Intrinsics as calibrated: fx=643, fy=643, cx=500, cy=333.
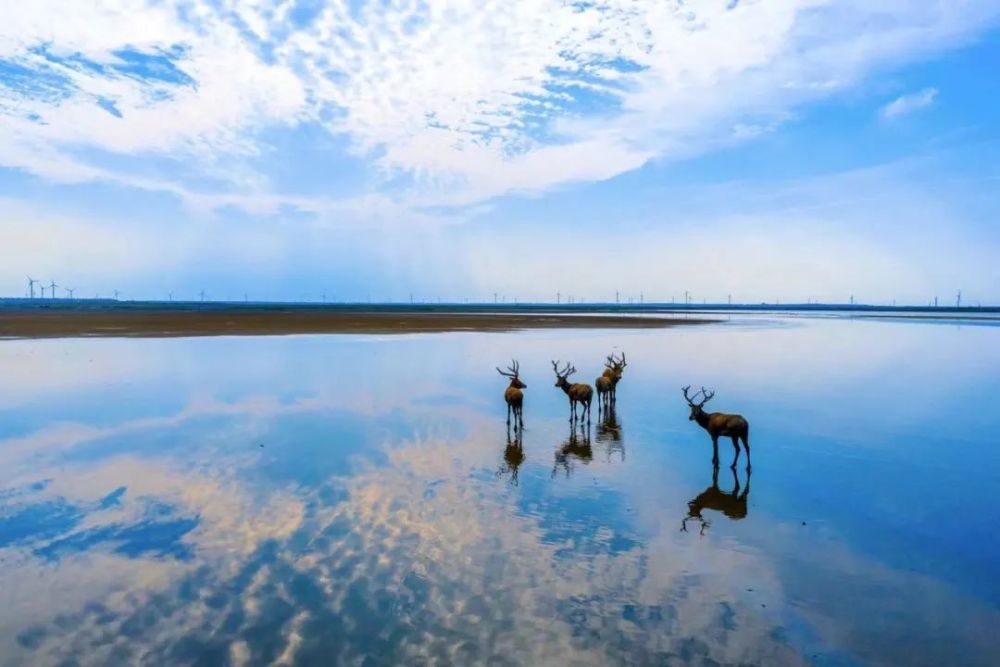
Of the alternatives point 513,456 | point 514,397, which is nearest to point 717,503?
point 513,456

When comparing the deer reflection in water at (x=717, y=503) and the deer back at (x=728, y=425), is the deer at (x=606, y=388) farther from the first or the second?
the deer reflection in water at (x=717, y=503)

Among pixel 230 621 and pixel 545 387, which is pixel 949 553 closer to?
pixel 230 621

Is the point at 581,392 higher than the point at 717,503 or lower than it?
higher

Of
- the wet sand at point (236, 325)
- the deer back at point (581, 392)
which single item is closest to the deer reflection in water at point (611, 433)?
the deer back at point (581, 392)

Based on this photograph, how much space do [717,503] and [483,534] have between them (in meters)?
→ 4.04

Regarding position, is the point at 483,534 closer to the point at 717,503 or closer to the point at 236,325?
the point at 717,503

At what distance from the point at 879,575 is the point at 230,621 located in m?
7.34

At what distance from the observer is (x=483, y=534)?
8.80 meters

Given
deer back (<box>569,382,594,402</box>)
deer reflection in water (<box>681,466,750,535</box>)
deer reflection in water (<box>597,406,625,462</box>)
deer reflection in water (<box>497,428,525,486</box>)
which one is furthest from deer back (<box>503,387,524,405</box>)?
deer reflection in water (<box>681,466,750,535</box>)

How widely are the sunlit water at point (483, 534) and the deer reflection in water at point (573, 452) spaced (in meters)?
0.13

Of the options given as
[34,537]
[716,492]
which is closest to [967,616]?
[716,492]

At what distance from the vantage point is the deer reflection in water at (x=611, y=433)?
14172mm

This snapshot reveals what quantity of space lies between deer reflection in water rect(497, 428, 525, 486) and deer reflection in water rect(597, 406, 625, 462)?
186 centimetres

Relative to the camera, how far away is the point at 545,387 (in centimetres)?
2323
